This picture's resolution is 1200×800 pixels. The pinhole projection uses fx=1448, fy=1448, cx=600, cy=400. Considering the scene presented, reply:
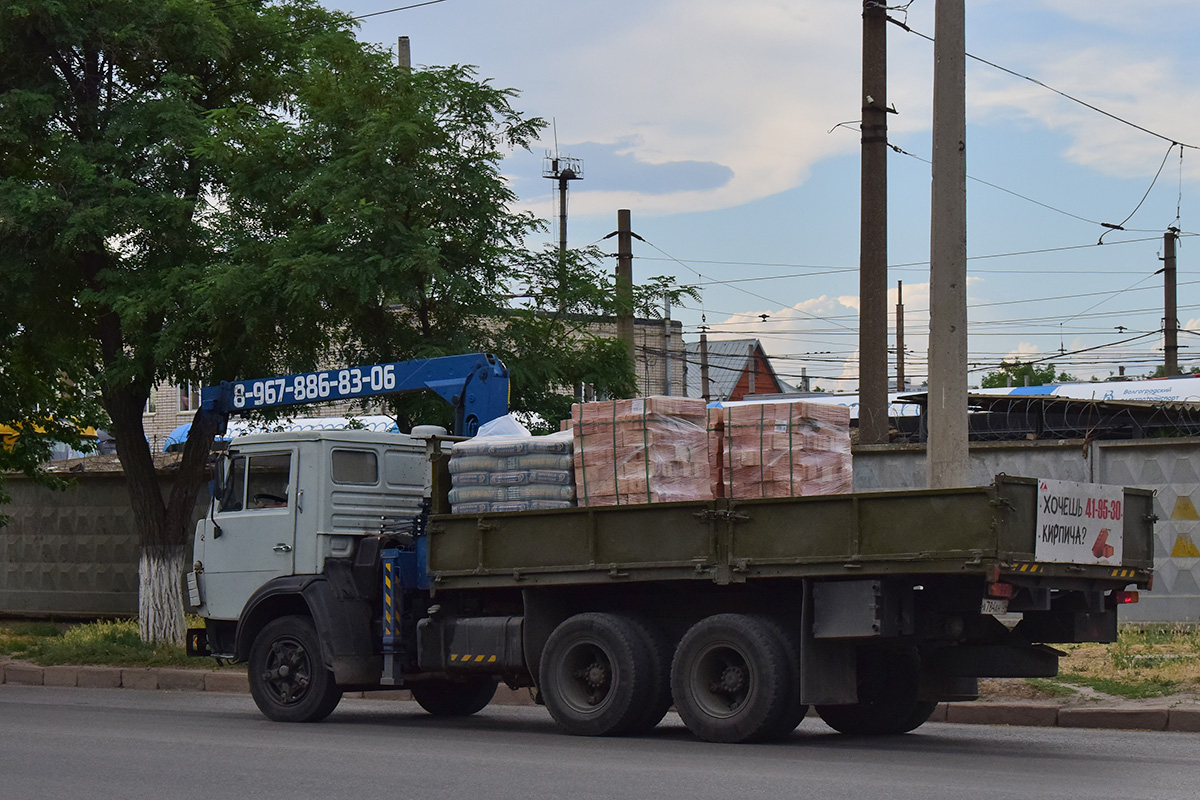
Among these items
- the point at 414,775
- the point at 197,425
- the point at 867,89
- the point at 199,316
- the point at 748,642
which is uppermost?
the point at 867,89

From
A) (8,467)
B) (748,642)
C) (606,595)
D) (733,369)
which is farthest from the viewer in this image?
(733,369)

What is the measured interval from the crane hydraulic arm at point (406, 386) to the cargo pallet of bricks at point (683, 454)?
6.22ft

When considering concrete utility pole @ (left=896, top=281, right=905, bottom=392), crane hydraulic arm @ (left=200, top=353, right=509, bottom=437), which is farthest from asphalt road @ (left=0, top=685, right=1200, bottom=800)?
concrete utility pole @ (left=896, top=281, right=905, bottom=392)

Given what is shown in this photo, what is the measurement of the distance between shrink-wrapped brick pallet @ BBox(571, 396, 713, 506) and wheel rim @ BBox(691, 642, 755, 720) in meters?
1.17

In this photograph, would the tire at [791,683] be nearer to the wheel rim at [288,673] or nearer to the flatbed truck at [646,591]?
the flatbed truck at [646,591]

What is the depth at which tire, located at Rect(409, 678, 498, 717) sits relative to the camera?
13.4 meters

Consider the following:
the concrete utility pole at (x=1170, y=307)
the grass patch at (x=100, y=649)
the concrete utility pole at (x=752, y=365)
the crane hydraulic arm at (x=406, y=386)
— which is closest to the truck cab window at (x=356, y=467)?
the crane hydraulic arm at (x=406, y=386)

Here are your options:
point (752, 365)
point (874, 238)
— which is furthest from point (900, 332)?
point (874, 238)

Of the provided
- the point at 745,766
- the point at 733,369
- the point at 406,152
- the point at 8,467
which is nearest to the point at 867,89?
the point at 406,152

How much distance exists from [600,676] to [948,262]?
447 cm

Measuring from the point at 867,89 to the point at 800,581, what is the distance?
7.87 m

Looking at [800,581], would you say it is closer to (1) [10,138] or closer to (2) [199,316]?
(2) [199,316]

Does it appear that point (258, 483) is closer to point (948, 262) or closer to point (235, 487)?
point (235, 487)

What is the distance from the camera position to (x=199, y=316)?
640 inches
